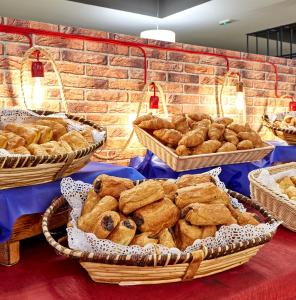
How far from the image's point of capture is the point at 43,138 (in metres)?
1.24

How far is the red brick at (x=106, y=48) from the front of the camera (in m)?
2.34

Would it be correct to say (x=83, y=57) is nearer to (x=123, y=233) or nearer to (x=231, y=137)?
(x=231, y=137)

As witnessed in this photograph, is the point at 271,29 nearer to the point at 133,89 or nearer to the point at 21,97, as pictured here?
the point at 133,89

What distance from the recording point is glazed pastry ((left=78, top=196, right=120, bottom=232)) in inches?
36.2

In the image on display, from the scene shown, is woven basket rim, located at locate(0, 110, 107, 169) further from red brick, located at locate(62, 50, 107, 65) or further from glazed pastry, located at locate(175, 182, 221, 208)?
red brick, located at locate(62, 50, 107, 65)

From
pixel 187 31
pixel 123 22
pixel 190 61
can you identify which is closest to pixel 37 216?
pixel 190 61

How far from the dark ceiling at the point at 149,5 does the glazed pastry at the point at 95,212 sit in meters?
5.59

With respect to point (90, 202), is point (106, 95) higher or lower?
higher

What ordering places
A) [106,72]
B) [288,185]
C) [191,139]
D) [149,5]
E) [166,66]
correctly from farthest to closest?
[149,5]
[166,66]
[106,72]
[191,139]
[288,185]

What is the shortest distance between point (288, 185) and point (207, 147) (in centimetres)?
35

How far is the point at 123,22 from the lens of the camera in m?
6.99

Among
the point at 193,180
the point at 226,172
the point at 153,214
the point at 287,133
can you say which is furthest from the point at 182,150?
the point at 287,133

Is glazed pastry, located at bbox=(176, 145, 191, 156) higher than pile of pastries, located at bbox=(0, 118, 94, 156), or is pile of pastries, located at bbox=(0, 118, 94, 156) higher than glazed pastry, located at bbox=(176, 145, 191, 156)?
pile of pastries, located at bbox=(0, 118, 94, 156)

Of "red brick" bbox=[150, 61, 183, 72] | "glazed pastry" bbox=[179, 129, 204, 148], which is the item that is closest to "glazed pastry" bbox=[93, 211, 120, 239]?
"glazed pastry" bbox=[179, 129, 204, 148]
